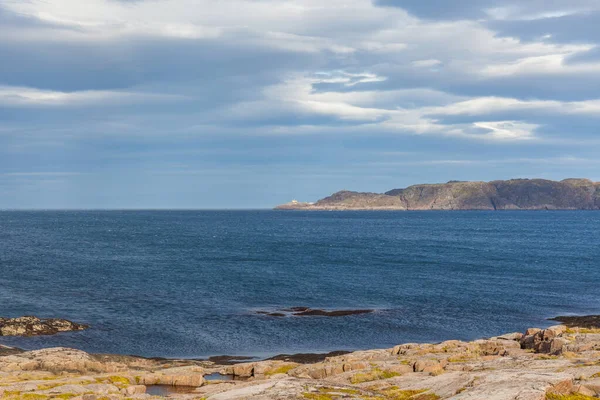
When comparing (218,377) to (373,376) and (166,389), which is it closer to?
(166,389)

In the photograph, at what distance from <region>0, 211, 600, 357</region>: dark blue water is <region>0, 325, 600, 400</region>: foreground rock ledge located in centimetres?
1283

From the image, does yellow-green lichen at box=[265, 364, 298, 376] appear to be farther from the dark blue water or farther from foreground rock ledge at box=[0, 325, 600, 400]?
the dark blue water

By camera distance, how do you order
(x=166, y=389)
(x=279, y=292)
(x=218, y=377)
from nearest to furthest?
(x=166, y=389), (x=218, y=377), (x=279, y=292)

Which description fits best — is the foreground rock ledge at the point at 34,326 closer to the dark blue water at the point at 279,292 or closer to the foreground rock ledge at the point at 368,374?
the dark blue water at the point at 279,292

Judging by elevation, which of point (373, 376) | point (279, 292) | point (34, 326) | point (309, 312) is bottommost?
point (309, 312)

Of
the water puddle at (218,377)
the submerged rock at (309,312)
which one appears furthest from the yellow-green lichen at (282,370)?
the submerged rock at (309,312)

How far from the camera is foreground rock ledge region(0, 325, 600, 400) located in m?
23.5

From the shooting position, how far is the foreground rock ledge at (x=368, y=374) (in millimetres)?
23453

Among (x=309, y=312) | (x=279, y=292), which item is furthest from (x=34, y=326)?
(x=279, y=292)

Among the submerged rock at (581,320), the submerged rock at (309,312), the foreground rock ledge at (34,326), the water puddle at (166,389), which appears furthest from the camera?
the submerged rock at (309,312)

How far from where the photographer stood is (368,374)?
33938 millimetres

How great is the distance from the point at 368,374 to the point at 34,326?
136 feet

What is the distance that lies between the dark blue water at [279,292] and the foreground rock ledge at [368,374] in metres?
12.8

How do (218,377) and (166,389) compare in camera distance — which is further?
(218,377)
